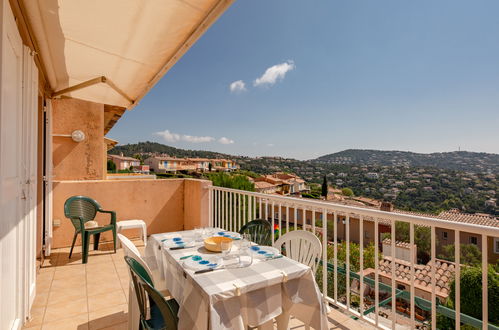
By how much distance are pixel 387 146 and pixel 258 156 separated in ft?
53.0

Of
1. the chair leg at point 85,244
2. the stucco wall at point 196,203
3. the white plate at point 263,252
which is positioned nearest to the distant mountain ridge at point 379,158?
the stucco wall at point 196,203

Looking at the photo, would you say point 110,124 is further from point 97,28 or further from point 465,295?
point 465,295

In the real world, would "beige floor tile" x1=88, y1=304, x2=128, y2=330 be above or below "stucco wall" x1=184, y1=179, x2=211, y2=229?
below

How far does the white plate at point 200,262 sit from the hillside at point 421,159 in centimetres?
1827

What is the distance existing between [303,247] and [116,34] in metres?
2.52

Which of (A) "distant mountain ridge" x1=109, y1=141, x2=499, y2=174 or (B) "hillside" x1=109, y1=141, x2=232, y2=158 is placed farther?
(B) "hillside" x1=109, y1=141, x2=232, y2=158

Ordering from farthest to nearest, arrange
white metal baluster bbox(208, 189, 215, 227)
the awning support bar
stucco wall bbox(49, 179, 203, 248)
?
white metal baluster bbox(208, 189, 215, 227)
stucco wall bbox(49, 179, 203, 248)
the awning support bar

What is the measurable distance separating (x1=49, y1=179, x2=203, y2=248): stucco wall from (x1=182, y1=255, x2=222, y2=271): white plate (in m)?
3.06

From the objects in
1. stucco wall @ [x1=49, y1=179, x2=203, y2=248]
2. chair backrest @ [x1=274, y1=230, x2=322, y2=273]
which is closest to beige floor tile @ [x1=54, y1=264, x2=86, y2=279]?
stucco wall @ [x1=49, y1=179, x2=203, y2=248]

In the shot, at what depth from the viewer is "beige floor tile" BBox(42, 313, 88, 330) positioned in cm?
231

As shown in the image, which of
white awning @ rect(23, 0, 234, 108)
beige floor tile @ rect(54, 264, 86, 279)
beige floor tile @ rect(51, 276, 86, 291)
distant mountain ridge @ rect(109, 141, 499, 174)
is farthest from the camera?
distant mountain ridge @ rect(109, 141, 499, 174)

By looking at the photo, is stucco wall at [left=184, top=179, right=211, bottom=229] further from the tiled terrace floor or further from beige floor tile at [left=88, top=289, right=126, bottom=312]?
beige floor tile at [left=88, top=289, right=126, bottom=312]

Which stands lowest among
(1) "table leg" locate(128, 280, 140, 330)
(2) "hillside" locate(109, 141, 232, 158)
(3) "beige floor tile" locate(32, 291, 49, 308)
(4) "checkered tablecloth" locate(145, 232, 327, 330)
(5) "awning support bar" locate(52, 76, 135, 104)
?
(3) "beige floor tile" locate(32, 291, 49, 308)

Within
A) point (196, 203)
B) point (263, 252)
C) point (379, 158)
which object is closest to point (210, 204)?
point (196, 203)
